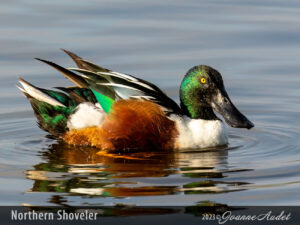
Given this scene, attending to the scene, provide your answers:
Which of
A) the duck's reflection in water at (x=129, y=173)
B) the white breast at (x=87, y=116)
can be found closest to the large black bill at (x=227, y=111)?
the duck's reflection in water at (x=129, y=173)

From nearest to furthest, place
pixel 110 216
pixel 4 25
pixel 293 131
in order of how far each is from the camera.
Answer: pixel 110 216
pixel 293 131
pixel 4 25

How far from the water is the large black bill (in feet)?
0.88

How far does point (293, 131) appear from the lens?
9.52 m

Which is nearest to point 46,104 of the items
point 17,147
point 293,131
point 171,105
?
point 17,147

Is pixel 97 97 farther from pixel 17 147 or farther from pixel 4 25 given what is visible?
pixel 4 25

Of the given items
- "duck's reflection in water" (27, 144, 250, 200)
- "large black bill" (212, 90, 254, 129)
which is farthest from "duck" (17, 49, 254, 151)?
"duck's reflection in water" (27, 144, 250, 200)

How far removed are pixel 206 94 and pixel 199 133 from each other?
466 mm

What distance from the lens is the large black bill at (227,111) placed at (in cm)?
900

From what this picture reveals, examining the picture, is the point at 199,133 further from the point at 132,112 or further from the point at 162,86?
the point at 162,86

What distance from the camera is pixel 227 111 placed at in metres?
9.05

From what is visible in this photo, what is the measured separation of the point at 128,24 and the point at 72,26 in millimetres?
863

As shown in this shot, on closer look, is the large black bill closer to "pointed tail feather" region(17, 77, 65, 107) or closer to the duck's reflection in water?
the duck's reflection in water

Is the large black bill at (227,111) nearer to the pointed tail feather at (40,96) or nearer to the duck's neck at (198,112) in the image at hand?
the duck's neck at (198,112)

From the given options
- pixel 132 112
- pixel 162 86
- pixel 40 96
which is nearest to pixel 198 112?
pixel 132 112
